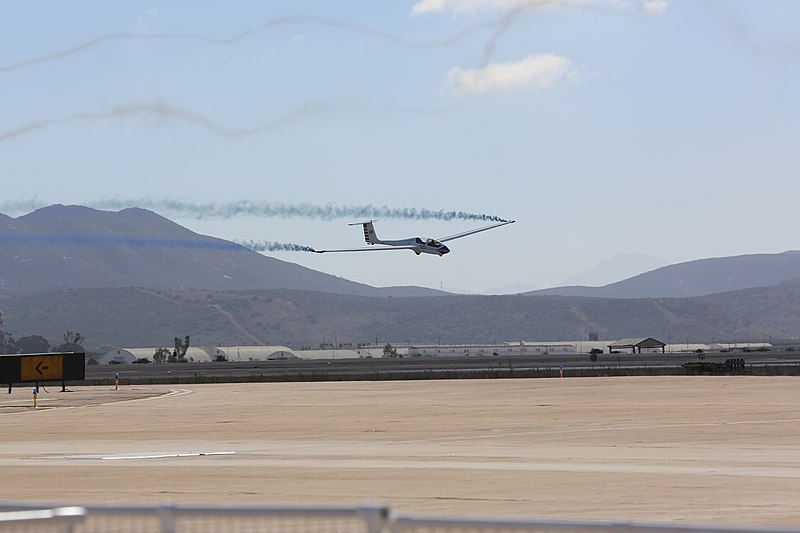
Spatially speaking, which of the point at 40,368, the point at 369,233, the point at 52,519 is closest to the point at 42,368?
the point at 40,368

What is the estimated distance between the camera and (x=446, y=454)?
111ft

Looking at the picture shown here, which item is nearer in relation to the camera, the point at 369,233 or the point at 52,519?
the point at 52,519

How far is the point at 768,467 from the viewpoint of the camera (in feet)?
93.6

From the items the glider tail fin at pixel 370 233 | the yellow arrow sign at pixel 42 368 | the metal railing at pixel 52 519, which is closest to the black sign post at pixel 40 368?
the yellow arrow sign at pixel 42 368

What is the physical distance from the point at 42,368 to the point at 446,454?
6267 cm

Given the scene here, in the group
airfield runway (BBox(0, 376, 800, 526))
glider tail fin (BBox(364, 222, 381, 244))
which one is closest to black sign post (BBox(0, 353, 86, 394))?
airfield runway (BBox(0, 376, 800, 526))

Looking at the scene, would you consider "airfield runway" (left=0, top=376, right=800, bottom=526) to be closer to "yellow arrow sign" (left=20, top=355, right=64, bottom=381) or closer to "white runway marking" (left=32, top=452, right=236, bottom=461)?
"white runway marking" (left=32, top=452, right=236, bottom=461)

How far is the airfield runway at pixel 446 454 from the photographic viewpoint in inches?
915

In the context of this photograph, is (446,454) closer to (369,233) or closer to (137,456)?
(137,456)

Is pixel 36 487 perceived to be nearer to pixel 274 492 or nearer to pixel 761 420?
pixel 274 492

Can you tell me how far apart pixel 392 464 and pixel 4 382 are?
65644mm

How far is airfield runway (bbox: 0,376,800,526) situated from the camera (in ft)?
76.3

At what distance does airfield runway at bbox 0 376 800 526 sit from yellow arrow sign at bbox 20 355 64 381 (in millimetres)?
22696

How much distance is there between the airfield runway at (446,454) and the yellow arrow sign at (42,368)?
22696 millimetres
